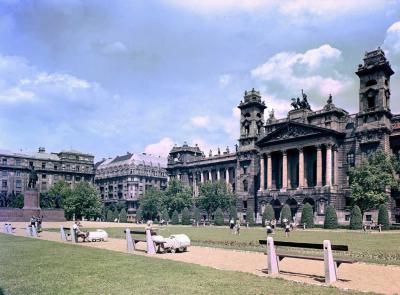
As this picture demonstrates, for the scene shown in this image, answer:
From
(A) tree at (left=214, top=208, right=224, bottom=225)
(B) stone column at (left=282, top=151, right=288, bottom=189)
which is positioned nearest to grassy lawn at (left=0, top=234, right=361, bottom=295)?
(A) tree at (left=214, top=208, right=224, bottom=225)

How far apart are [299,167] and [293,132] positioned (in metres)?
7.67

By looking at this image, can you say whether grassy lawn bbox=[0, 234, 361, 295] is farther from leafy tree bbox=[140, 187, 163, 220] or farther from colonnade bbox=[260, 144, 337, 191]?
leafy tree bbox=[140, 187, 163, 220]

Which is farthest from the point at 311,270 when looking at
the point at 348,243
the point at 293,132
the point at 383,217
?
the point at 293,132

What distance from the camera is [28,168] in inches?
5812

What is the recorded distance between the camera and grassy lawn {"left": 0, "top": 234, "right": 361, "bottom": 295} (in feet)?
44.2

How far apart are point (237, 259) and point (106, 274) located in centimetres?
832

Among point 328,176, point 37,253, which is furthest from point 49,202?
point 37,253

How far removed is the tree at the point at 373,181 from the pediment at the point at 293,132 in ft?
51.4

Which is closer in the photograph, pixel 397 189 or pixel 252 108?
pixel 397 189

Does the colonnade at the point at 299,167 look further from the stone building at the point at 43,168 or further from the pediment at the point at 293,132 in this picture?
the stone building at the point at 43,168

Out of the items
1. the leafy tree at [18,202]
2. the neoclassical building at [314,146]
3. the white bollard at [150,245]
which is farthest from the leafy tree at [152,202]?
the white bollard at [150,245]

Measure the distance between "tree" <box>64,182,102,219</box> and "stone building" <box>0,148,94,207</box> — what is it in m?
29.6

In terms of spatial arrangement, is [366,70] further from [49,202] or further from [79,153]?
[79,153]

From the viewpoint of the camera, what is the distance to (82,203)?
114 metres
